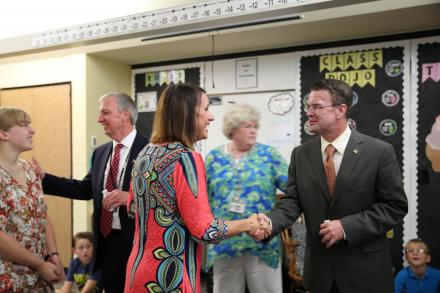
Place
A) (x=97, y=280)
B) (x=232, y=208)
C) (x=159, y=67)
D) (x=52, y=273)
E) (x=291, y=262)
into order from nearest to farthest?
1. (x=52, y=273)
2. (x=232, y=208)
3. (x=97, y=280)
4. (x=291, y=262)
5. (x=159, y=67)

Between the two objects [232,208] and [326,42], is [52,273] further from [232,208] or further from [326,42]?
[326,42]

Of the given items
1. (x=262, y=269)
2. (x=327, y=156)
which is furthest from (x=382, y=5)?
(x=262, y=269)

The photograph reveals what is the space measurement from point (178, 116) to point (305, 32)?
2827 millimetres

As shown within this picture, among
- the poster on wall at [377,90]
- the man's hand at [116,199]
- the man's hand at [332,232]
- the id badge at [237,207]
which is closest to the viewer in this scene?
the man's hand at [332,232]

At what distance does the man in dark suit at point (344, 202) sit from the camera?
188 cm

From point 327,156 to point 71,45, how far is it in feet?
5.93

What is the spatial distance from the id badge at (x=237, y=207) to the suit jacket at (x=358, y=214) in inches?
24.3

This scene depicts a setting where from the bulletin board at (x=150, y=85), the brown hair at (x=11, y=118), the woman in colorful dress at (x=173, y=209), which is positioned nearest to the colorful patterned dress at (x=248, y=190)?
the woman in colorful dress at (x=173, y=209)

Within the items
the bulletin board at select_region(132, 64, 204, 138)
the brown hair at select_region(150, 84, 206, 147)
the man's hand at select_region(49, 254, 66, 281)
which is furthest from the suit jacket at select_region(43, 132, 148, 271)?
the bulletin board at select_region(132, 64, 204, 138)

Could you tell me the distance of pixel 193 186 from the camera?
4.87 ft

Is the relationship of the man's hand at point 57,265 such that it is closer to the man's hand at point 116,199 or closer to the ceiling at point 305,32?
the man's hand at point 116,199

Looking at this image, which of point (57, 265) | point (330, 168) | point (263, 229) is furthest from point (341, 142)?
point (57, 265)

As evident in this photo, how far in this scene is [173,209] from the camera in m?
1.50

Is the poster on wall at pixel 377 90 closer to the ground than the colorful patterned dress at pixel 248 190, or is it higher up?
higher up
